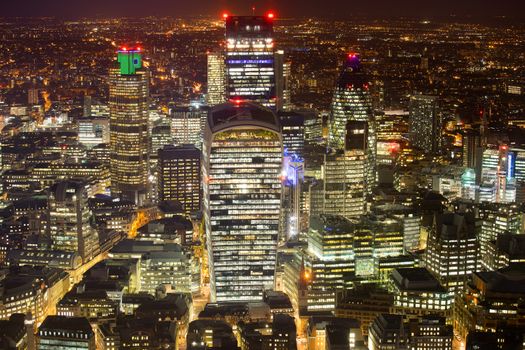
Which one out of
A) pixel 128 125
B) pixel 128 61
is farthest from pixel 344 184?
pixel 128 61

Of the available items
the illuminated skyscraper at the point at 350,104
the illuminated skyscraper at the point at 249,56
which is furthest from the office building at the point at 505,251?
the illuminated skyscraper at the point at 249,56

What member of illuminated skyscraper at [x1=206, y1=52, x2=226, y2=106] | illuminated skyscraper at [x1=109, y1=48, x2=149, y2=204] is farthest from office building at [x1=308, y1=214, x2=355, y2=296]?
illuminated skyscraper at [x1=206, y1=52, x2=226, y2=106]

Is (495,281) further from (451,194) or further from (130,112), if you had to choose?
(130,112)

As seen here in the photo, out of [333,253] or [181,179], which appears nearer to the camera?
[333,253]

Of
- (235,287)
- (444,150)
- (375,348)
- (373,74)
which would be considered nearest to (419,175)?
(444,150)

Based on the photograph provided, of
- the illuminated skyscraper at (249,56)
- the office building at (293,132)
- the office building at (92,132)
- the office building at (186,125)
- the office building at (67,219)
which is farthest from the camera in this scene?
the office building at (92,132)

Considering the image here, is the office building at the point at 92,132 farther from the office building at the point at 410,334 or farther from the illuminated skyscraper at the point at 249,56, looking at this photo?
the office building at the point at 410,334

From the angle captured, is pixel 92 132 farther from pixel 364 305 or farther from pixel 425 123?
pixel 364 305
